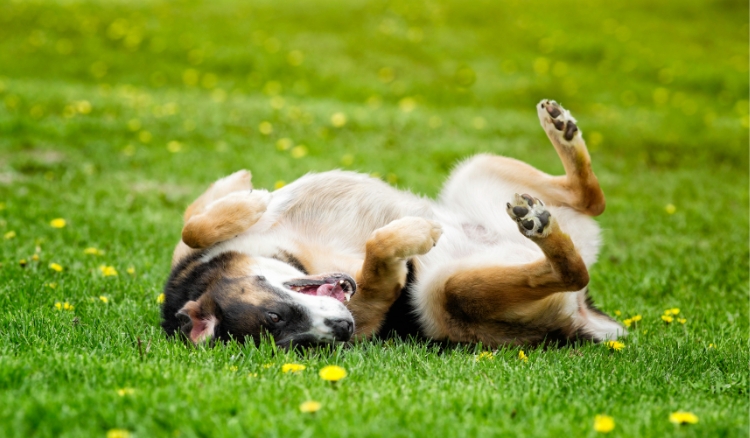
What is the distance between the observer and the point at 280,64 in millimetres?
14469

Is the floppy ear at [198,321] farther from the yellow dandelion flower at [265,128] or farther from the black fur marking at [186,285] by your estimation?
the yellow dandelion flower at [265,128]

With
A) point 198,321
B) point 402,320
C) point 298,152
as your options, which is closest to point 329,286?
point 402,320

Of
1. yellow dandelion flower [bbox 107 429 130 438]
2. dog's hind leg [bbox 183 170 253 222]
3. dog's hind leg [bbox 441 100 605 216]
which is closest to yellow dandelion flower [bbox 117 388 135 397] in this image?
yellow dandelion flower [bbox 107 429 130 438]

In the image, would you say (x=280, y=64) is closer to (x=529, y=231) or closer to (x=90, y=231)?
(x=90, y=231)

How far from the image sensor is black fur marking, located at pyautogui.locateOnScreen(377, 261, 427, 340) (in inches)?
147

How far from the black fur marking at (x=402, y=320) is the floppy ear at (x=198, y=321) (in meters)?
0.87

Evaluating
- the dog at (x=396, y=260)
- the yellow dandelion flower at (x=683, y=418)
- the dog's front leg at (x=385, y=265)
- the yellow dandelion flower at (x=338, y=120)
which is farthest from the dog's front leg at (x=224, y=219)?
the yellow dandelion flower at (x=338, y=120)

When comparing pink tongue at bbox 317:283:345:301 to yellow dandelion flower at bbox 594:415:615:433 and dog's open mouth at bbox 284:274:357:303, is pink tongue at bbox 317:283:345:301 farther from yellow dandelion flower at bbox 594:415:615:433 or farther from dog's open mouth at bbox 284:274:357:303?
yellow dandelion flower at bbox 594:415:615:433

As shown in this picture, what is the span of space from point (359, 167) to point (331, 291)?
515 centimetres

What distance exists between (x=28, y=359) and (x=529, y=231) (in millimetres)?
2199

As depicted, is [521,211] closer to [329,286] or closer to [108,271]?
[329,286]

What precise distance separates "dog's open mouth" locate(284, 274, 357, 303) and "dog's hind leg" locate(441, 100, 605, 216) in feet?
4.24

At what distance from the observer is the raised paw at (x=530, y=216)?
326cm

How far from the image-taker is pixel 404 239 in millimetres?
3455
